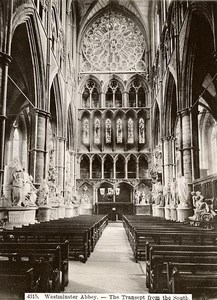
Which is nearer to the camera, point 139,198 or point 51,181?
point 51,181

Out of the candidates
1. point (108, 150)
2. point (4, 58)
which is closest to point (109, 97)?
point (108, 150)

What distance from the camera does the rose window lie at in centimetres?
3566

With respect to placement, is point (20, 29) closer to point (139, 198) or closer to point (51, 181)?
point (51, 181)

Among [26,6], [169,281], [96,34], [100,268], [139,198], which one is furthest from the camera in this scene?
[96,34]

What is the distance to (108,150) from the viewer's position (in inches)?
1330

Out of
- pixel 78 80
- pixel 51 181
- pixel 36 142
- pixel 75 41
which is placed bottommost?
pixel 51 181

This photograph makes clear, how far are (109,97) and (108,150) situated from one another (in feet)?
19.3

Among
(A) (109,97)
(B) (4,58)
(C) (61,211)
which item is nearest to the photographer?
(B) (4,58)

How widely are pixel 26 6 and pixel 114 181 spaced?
19780 mm

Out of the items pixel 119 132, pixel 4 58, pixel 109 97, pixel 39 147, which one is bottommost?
pixel 39 147

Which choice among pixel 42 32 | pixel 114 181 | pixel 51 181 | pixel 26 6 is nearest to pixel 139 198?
pixel 114 181

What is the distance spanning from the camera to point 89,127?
112ft

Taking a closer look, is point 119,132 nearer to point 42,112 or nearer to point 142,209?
point 142,209

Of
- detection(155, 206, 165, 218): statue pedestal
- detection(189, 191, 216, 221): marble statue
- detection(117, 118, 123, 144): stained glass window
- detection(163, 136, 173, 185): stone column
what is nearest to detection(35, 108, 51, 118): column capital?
detection(163, 136, 173, 185): stone column
